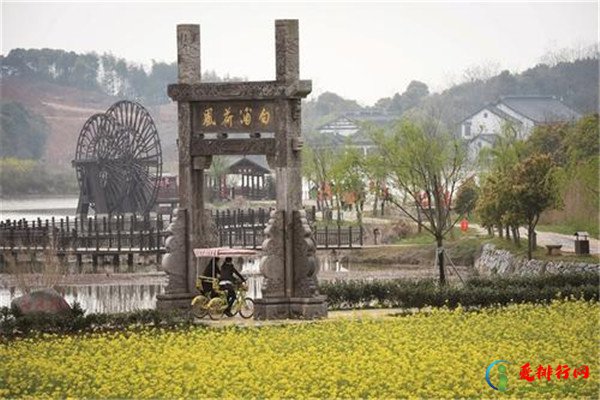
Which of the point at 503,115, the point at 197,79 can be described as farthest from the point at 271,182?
the point at 197,79

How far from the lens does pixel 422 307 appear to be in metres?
37.7

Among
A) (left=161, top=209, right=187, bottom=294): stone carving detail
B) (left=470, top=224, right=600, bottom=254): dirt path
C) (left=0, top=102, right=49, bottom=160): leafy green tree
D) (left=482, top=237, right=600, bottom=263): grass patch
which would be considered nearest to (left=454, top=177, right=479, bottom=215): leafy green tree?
(left=470, top=224, right=600, bottom=254): dirt path

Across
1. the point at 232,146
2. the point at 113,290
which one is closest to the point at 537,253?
the point at 113,290

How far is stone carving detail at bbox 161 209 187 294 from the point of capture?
124 ft

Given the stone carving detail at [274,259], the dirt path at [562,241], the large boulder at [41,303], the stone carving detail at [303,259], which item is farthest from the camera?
the dirt path at [562,241]

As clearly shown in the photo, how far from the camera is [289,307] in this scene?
120 feet

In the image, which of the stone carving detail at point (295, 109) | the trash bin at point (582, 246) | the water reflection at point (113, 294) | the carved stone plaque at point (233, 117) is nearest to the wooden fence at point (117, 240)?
the water reflection at point (113, 294)

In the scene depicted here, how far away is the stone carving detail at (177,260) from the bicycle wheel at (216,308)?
57.1 inches

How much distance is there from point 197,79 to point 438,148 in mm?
37525

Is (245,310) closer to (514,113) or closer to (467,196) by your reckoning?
(467,196)

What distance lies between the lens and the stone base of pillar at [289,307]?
36250 millimetres

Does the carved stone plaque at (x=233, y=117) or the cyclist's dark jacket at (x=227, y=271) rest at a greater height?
the carved stone plaque at (x=233, y=117)

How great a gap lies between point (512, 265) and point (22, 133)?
10020cm

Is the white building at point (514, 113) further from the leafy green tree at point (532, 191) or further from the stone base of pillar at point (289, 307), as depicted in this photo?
the stone base of pillar at point (289, 307)
